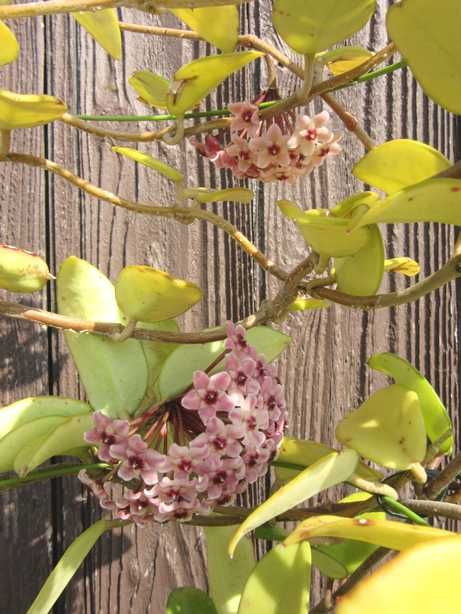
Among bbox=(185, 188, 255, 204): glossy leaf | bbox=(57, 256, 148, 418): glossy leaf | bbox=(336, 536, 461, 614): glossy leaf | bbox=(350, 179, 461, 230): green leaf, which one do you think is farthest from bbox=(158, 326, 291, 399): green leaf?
bbox=(336, 536, 461, 614): glossy leaf

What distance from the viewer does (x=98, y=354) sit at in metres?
0.66

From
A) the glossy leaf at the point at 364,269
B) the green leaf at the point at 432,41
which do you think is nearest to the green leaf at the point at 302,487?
the glossy leaf at the point at 364,269

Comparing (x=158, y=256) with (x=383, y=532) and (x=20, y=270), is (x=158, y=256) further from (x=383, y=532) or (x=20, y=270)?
(x=383, y=532)

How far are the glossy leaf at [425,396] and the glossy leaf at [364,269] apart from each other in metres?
0.09

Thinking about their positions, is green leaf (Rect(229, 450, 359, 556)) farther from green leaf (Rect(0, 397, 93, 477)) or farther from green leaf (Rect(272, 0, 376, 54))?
green leaf (Rect(272, 0, 376, 54))

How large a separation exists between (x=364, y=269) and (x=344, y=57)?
0.27 metres

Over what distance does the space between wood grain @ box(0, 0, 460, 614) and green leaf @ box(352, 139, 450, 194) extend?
46 cm

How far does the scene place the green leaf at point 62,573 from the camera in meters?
0.59

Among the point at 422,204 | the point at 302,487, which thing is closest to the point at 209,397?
the point at 302,487

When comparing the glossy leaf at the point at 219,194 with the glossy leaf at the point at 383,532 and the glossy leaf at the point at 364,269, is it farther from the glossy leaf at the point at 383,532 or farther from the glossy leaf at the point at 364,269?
the glossy leaf at the point at 383,532

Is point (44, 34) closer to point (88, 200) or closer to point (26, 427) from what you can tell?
point (88, 200)

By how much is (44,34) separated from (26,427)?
568 mm

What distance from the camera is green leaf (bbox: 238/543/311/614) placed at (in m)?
0.50

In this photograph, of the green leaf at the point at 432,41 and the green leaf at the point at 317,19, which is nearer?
the green leaf at the point at 432,41
